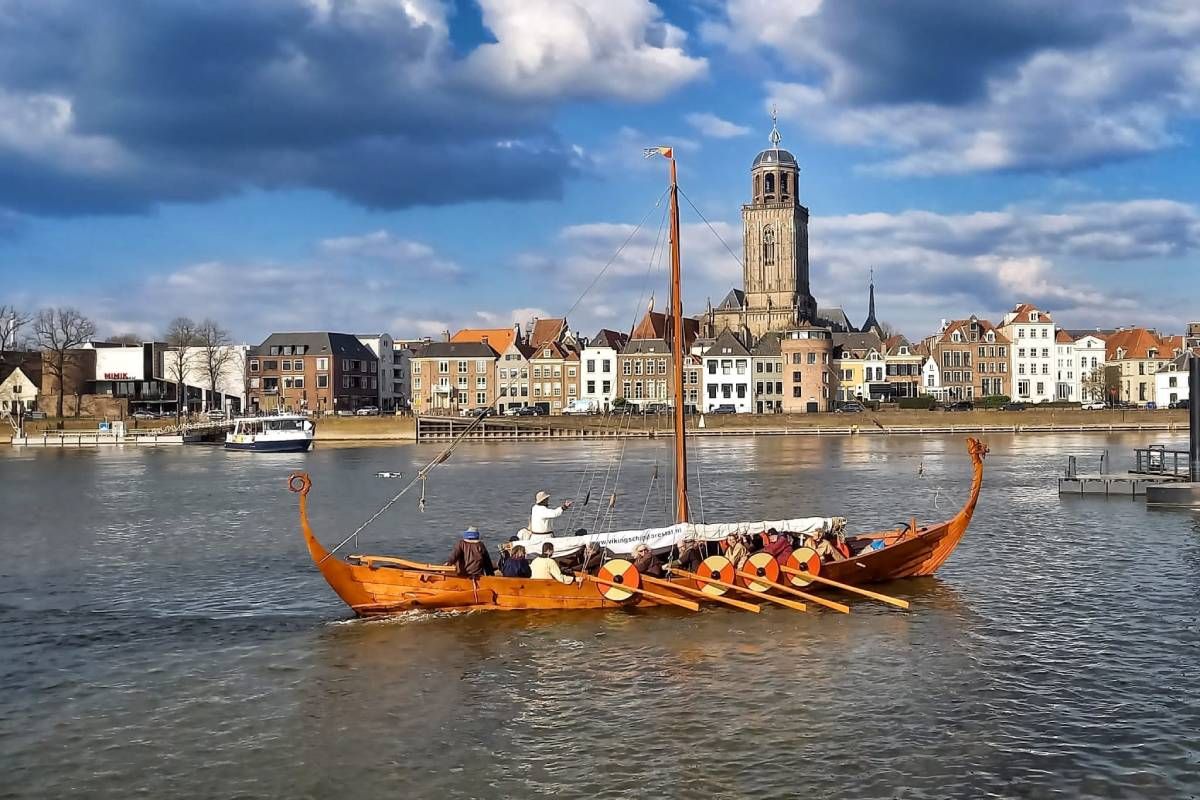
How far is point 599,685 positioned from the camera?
19.2 metres

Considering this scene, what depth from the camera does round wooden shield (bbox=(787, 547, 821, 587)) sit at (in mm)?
25406

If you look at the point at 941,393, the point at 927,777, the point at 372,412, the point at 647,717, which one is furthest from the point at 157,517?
the point at 941,393

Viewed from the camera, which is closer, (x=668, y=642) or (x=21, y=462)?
(x=668, y=642)

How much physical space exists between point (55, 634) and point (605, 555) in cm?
1210

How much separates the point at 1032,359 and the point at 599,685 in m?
129

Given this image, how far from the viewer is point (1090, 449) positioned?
83.3 meters

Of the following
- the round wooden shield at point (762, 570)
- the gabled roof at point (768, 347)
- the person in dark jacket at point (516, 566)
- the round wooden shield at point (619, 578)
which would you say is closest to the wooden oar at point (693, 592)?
the round wooden shield at point (619, 578)

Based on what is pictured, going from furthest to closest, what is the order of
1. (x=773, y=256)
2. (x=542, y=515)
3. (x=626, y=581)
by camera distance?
(x=773, y=256) → (x=542, y=515) → (x=626, y=581)

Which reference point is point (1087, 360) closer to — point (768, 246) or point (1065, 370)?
point (1065, 370)

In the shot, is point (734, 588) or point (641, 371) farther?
point (641, 371)

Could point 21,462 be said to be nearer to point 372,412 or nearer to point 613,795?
point 372,412

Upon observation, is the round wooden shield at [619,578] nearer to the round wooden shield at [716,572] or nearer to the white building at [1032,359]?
the round wooden shield at [716,572]

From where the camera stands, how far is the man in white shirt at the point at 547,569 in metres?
24.2

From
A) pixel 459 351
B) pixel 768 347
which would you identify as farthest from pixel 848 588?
pixel 459 351
